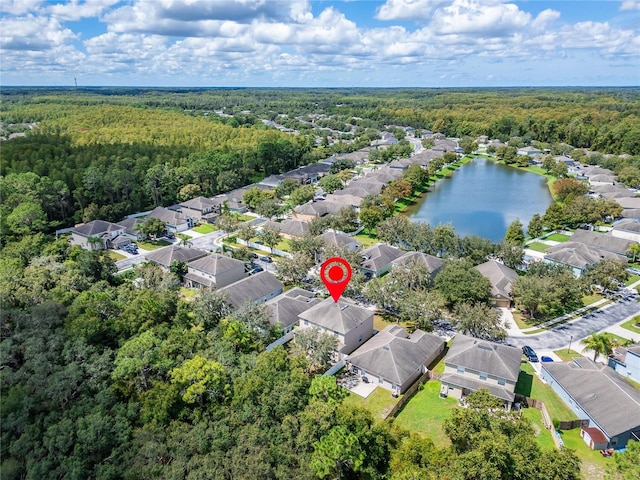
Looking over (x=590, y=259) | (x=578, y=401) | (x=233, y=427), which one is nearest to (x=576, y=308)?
(x=590, y=259)

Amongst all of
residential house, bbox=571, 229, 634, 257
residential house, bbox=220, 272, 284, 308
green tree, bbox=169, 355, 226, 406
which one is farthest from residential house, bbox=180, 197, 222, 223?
residential house, bbox=571, 229, 634, 257

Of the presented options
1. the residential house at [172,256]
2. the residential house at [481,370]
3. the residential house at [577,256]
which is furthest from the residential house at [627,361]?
the residential house at [172,256]

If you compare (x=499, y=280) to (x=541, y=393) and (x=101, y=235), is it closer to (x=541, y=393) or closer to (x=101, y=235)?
(x=541, y=393)

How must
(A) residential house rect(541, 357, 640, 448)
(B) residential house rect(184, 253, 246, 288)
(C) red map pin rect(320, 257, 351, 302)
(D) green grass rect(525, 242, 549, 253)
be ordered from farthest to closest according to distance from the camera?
(D) green grass rect(525, 242, 549, 253) < (B) residential house rect(184, 253, 246, 288) < (C) red map pin rect(320, 257, 351, 302) < (A) residential house rect(541, 357, 640, 448)

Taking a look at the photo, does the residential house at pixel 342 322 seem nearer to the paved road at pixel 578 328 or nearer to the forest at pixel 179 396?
the forest at pixel 179 396

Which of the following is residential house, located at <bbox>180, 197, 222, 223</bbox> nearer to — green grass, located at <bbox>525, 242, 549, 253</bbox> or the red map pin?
the red map pin

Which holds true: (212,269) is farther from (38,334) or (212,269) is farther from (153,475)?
(153,475)
